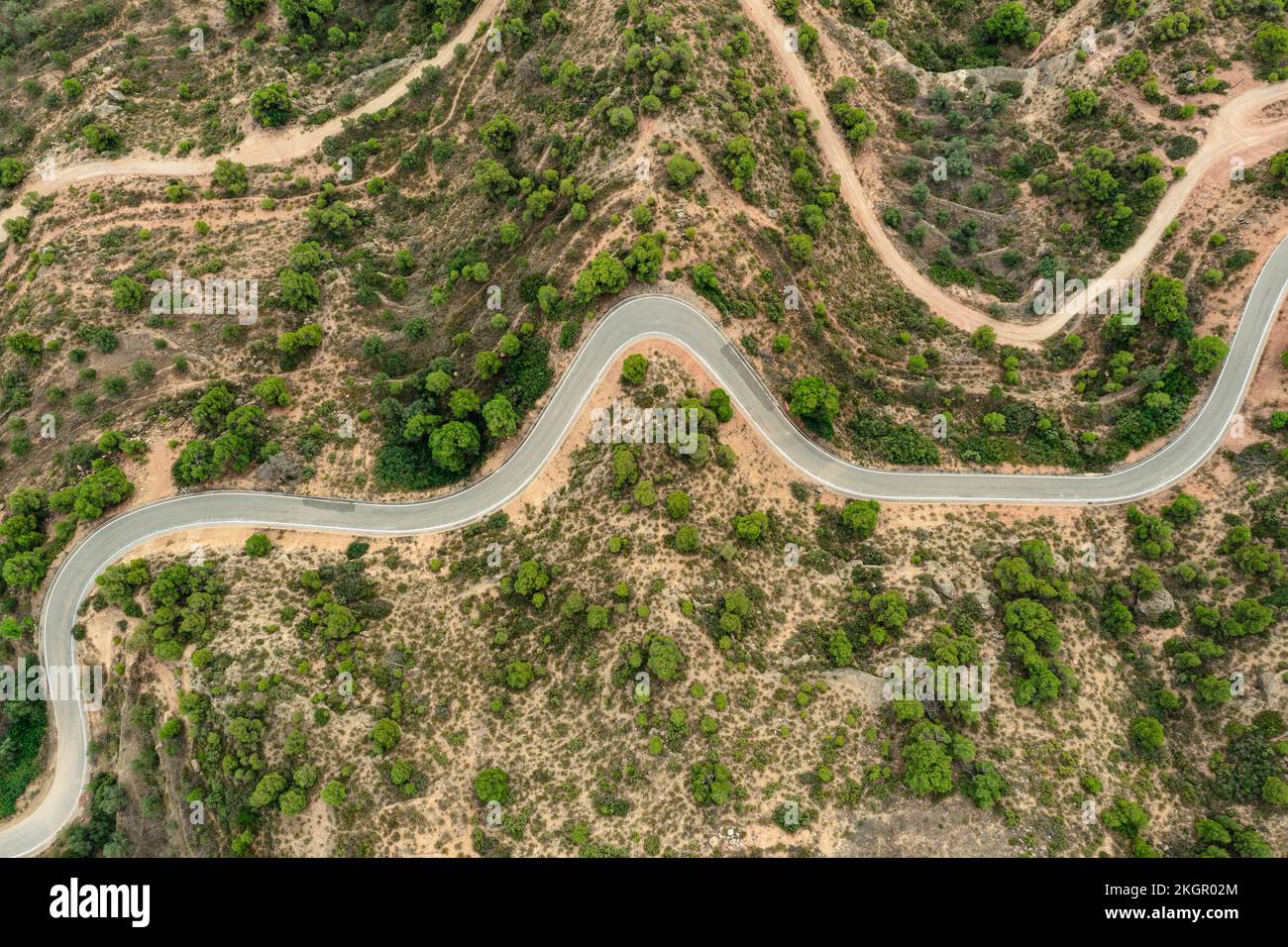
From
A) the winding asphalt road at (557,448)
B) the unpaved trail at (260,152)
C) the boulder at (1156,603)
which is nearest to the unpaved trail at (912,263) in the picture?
the winding asphalt road at (557,448)

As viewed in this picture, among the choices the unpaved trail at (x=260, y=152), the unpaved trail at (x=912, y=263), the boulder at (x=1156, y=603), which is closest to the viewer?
the boulder at (x=1156, y=603)

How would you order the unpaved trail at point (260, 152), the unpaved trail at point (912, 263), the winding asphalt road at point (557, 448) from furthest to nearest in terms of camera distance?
the unpaved trail at point (260, 152) < the unpaved trail at point (912, 263) < the winding asphalt road at point (557, 448)

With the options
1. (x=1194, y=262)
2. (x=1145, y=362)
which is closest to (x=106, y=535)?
(x=1145, y=362)

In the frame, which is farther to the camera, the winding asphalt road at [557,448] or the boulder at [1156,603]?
the boulder at [1156,603]

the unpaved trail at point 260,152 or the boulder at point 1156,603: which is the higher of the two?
the unpaved trail at point 260,152

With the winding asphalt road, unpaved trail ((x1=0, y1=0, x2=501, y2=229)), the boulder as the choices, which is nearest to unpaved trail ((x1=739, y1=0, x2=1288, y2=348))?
the winding asphalt road

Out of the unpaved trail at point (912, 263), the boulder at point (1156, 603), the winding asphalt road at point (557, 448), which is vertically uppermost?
the unpaved trail at point (912, 263)

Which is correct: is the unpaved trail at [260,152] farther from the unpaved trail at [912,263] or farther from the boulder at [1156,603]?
the boulder at [1156,603]
